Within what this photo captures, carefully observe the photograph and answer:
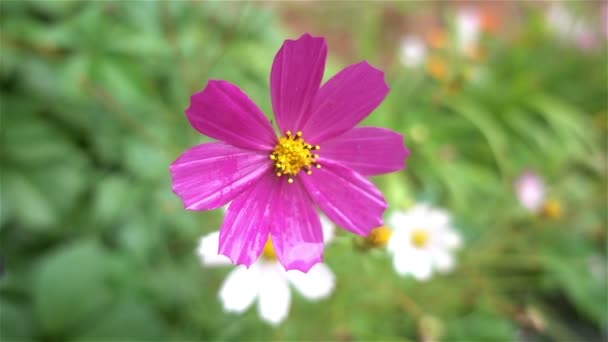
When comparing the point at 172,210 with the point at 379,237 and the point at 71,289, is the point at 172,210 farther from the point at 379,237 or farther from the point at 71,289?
the point at 379,237

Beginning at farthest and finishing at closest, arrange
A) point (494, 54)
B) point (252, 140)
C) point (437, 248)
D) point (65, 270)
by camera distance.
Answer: point (494, 54) < point (65, 270) < point (437, 248) < point (252, 140)

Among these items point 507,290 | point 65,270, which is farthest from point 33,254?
point 507,290


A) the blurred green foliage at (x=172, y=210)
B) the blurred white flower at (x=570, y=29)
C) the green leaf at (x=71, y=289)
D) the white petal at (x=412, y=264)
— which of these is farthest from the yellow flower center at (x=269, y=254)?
the blurred white flower at (x=570, y=29)

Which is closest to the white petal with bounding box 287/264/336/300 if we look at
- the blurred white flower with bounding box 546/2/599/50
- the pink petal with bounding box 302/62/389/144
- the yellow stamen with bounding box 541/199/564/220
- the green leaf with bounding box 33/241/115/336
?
the pink petal with bounding box 302/62/389/144

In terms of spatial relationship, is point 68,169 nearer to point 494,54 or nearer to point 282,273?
point 282,273

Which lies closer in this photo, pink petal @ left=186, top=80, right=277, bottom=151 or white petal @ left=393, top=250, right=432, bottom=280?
pink petal @ left=186, top=80, right=277, bottom=151

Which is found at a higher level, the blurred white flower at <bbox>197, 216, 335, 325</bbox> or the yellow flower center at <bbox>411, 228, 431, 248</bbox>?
the yellow flower center at <bbox>411, 228, 431, 248</bbox>

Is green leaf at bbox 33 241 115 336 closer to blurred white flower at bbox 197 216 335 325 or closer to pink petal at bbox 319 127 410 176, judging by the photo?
blurred white flower at bbox 197 216 335 325
